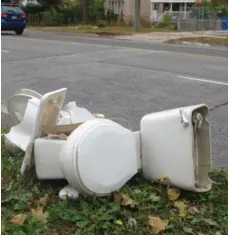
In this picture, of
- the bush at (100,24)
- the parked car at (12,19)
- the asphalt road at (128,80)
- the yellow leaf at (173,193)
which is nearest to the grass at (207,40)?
the parked car at (12,19)

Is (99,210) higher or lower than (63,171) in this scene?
lower

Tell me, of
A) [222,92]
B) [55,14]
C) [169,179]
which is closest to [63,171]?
[169,179]

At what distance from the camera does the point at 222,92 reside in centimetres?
934

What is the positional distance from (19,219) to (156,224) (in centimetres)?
90

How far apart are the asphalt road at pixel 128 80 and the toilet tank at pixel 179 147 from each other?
1.34 m

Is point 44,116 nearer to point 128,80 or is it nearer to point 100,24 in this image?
point 128,80

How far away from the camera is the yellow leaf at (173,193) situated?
3657 mm

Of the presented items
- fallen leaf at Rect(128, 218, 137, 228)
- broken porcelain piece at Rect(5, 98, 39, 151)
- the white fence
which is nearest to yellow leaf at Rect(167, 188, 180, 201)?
fallen leaf at Rect(128, 218, 137, 228)

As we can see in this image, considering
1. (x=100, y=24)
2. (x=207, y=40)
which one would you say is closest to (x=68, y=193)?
(x=207, y=40)

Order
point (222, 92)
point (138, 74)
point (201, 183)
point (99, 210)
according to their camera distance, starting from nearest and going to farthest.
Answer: point (99, 210)
point (201, 183)
point (222, 92)
point (138, 74)

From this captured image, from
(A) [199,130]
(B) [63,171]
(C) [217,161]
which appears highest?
(A) [199,130]

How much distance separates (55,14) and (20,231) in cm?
4323

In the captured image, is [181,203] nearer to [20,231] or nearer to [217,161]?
[20,231]

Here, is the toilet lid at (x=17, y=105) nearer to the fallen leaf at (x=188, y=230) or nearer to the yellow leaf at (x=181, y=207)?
the yellow leaf at (x=181, y=207)
